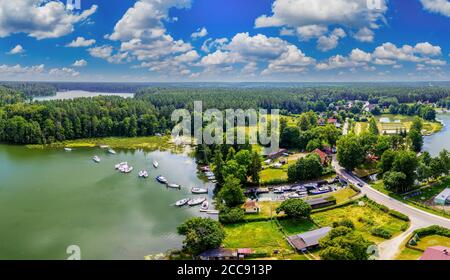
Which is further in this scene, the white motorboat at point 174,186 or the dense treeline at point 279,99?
the dense treeline at point 279,99

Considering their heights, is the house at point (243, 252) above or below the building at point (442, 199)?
below

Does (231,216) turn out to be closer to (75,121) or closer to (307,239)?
(307,239)

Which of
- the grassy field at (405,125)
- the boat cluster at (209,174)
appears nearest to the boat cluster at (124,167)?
the boat cluster at (209,174)

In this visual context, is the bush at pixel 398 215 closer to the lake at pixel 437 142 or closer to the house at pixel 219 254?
the house at pixel 219 254

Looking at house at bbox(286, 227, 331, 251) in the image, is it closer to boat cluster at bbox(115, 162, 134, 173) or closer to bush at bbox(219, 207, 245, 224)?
bush at bbox(219, 207, 245, 224)

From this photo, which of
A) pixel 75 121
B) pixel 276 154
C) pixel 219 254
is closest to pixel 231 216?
pixel 219 254

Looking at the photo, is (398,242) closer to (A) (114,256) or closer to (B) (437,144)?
(A) (114,256)
